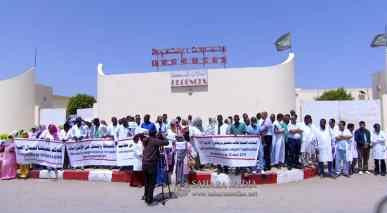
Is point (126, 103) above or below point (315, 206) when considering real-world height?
above

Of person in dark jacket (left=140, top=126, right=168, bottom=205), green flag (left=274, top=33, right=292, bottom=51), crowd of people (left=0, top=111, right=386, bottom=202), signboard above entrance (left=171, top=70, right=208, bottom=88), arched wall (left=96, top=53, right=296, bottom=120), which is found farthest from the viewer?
green flag (left=274, top=33, right=292, bottom=51)

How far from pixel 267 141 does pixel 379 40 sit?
2051cm

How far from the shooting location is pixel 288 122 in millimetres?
12164

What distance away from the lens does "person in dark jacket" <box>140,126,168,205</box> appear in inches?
342

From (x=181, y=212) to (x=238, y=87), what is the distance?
1764cm

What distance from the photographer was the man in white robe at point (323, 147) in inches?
472

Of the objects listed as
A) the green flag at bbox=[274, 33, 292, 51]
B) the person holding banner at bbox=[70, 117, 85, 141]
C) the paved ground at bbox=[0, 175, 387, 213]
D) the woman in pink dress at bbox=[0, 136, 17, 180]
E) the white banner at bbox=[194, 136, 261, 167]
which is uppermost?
the green flag at bbox=[274, 33, 292, 51]

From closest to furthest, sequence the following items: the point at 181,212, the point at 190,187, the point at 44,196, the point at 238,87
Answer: the point at 181,212 < the point at 44,196 < the point at 190,187 < the point at 238,87

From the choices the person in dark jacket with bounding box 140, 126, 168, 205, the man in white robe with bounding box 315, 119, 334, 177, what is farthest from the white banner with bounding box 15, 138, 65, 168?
the man in white robe with bounding box 315, 119, 334, 177

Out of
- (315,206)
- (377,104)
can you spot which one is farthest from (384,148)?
(377,104)

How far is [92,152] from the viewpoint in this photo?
40.7 ft

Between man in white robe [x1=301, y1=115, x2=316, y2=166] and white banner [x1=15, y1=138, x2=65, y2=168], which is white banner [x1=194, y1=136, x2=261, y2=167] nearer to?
man in white robe [x1=301, y1=115, x2=316, y2=166]

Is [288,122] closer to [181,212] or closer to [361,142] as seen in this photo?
[361,142]

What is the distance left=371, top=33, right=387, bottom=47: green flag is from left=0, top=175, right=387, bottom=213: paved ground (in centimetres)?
1943
